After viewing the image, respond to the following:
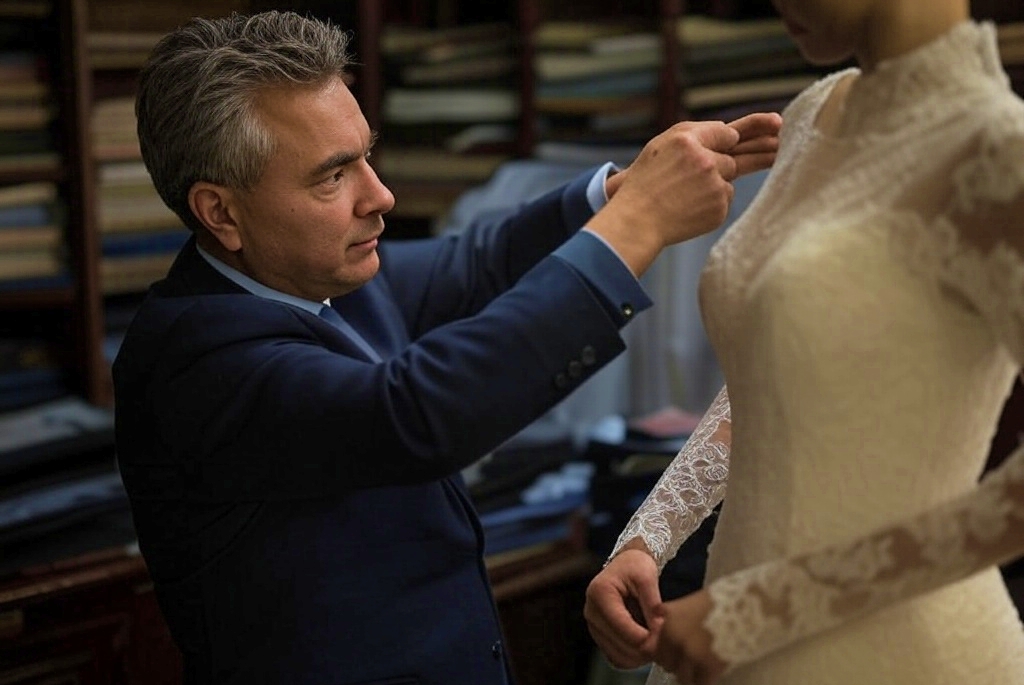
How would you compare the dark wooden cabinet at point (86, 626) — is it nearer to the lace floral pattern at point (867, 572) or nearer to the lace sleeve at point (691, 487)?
the lace sleeve at point (691, 487)

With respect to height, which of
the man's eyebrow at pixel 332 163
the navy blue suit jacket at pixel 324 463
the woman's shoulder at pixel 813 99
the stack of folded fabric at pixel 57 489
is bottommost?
the stack of folded fabric at pixel 57 489

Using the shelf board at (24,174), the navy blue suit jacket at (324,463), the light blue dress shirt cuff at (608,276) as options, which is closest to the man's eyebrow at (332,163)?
the navy blue suit jacket at (324,463)

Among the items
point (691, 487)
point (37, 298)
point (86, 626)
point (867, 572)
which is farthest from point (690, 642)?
point (37, 298)

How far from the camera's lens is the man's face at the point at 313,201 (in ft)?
4.91

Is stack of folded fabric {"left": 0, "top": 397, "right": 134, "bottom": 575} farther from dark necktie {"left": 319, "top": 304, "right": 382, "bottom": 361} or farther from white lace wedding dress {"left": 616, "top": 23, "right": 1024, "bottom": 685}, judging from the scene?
white lace wedding dress {"left": 616, "top": 23, "right": 1024, "bottom": 685}

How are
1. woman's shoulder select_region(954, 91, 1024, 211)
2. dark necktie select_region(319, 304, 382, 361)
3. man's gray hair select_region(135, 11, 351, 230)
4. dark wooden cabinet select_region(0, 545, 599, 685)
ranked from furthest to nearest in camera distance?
dark wooden cabinet select_region(0, 545, 599, 685) → dark necktie select_region(319, 304, 382, 361) → man's gray hair select_region(135, 11, 351, 230) → woman's shoulder select_region(954, 91, 1024, 211)

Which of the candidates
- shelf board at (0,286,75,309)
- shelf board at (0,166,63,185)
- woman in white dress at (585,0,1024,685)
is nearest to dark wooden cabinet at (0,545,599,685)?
shelf board at (0,286,75,309)

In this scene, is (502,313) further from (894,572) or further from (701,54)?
(701,54)

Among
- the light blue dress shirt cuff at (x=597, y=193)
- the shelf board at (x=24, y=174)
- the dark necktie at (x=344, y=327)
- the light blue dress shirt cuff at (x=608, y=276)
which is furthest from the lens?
the shelf board at (x=24, y=174)

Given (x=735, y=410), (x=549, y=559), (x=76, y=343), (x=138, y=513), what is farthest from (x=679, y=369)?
(x=735, y=410)

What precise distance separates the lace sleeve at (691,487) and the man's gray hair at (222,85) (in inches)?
19.3

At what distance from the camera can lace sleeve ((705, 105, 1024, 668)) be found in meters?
1.00

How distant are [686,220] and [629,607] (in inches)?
13.2

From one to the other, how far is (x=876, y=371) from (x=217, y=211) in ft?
2.39
